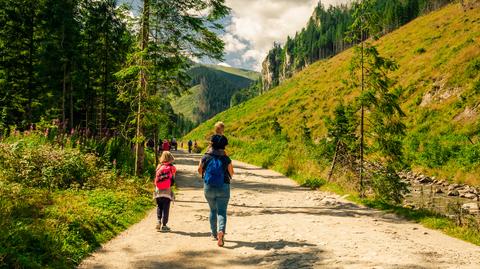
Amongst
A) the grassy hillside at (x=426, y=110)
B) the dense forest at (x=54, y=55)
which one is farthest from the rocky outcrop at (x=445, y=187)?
the dense forest at (x=54, y=55)

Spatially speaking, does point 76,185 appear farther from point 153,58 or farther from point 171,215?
point 153,58

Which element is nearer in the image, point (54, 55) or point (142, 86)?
point (142, 86)

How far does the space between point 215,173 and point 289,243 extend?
2.08 metres

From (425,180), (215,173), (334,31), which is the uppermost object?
(334,31)

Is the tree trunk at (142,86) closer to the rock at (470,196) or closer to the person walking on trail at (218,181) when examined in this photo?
the person walking on trail at (218,181)

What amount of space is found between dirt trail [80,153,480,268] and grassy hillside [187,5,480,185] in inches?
277

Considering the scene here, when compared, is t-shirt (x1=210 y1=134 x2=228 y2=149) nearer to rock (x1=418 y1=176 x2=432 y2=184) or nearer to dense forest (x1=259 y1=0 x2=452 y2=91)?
rock (x1=418 y1=176 x2=432 y2=184)

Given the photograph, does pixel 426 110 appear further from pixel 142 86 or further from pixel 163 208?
pixel 163 208

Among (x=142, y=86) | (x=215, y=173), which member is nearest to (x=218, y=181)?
(x=215, y=173)

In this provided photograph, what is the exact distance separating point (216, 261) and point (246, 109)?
114382 mm

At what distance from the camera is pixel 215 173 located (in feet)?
24.6

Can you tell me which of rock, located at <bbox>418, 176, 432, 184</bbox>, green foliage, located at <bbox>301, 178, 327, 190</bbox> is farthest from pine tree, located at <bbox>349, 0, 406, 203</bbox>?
rock, located at <bbox>418, 176, 432, 184</bbox>

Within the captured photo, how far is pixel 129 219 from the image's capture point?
923cm

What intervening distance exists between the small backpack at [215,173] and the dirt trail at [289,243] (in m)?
1.28
